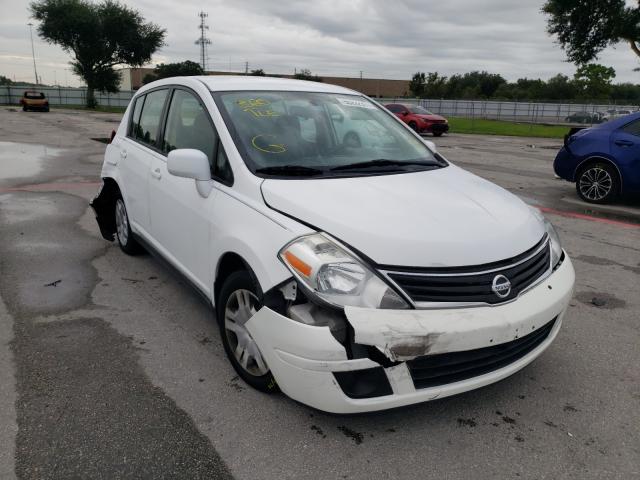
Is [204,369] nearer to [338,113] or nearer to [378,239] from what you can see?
[378,239]

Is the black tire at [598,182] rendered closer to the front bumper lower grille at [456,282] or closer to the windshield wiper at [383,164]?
the windshield wiper at [383,164]

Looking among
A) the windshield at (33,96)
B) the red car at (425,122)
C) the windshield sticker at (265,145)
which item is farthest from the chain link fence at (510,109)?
the windshield sticker at (265,145)

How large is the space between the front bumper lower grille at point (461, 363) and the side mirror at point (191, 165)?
167 centimetres

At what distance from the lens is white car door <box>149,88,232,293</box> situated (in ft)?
11.1

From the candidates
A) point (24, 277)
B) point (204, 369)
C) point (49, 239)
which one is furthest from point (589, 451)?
point (49, 239)

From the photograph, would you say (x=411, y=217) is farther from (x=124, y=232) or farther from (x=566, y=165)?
(x=566, y=165)

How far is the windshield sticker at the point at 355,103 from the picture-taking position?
13.8ft

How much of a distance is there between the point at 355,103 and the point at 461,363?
8.00 ft

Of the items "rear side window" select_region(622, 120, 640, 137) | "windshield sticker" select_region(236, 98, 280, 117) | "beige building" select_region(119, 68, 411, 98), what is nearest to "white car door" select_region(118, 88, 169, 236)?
"windshield sticker" select_region(236, 98, 280, 117)

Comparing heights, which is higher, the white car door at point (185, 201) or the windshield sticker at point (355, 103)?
the windshield sticker at point (355, 103)

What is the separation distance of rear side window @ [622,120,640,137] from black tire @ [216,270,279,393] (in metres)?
7.58

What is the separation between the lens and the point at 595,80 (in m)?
74.1

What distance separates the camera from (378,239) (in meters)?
2.54

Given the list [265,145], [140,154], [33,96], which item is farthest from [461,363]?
[33,96]
